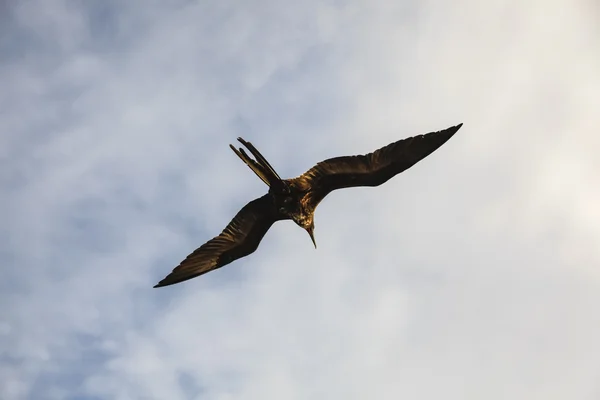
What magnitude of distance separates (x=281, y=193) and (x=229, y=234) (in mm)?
2029

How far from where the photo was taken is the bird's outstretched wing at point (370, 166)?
51.3 feet

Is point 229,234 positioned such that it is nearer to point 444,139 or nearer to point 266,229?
point 266,229

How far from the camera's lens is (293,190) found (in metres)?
16.6

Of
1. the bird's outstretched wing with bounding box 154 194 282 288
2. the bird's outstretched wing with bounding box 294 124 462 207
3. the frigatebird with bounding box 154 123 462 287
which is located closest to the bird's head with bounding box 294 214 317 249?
the frigatebird with bounding box 154 123 462 287

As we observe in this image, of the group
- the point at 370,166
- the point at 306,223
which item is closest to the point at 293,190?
the point at 306,223

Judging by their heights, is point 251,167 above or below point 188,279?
above

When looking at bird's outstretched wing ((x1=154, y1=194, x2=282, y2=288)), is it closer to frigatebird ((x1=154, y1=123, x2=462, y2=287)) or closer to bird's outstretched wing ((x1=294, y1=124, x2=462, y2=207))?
frigatebird ((x1=154, y1=123, x2=462, y2=287))

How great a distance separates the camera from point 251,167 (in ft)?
52.9

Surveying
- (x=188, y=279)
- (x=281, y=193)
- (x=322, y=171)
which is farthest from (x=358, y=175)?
(x=188, y=279)

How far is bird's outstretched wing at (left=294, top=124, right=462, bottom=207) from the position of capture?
616 inches

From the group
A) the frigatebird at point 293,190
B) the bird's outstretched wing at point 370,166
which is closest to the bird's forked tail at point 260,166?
the frigatebird at point 293,190

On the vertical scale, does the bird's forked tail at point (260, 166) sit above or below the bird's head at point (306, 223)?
above

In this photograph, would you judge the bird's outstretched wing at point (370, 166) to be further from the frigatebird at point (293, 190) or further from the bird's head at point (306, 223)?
the bird's head at point (306, 223)

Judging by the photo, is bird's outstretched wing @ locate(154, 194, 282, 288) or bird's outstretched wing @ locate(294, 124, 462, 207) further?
bird's outstretched wing @ locate(154, 194, 282, 288)
